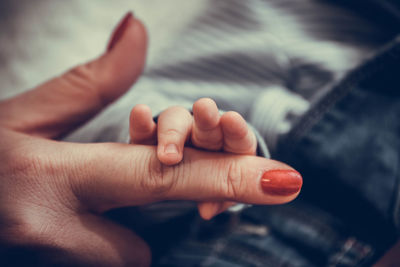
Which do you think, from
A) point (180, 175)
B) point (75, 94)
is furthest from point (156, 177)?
point (75, 94)

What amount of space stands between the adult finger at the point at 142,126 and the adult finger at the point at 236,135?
64mm

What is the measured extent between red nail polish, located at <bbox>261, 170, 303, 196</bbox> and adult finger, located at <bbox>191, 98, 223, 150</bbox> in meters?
0.05

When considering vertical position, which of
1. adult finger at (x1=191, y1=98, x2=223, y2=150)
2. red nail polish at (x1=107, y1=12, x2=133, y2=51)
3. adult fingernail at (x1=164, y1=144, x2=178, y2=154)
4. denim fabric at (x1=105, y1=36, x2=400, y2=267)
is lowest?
denim fabric at (x1=105, y1=36, x2=400, y2=267)

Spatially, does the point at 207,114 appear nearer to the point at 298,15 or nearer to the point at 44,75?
the point at 298,15

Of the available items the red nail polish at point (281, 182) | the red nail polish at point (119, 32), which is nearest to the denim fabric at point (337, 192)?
the red nail polish at point (281, 182)

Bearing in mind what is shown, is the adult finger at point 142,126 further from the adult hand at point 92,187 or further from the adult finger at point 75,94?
the adult finger at point 75,94

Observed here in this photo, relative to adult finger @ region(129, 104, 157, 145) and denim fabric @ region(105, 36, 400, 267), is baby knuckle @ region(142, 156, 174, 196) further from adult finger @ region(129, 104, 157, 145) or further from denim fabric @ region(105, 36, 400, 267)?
denim fabric @ region(105, 36, 400, 267)

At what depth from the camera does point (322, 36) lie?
0.48 m

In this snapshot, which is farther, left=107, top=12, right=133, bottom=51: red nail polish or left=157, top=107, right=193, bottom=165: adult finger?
left=107, top=12, right=133, bottom=51: red nail polish

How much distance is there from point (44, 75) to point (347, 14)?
23.1 inches

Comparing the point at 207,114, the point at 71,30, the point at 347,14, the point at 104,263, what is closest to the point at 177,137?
the point at 207,114

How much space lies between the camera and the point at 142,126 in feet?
0.84

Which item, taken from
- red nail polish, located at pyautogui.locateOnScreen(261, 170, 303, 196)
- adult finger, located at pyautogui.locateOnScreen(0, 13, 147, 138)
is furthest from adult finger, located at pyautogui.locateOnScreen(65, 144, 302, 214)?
adult finger, located at pyautogui.locateOnScreen(0, 13, 147, 138)

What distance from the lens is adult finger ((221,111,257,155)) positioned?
0.76ft
